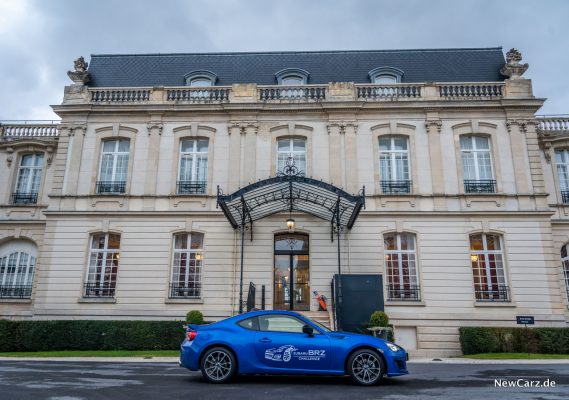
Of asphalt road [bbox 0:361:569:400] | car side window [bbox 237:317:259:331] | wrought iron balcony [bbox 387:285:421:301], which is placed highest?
wrought iron balcony [bbox 387:285:421:301]

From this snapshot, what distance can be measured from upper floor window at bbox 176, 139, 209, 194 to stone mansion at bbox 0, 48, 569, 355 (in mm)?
78

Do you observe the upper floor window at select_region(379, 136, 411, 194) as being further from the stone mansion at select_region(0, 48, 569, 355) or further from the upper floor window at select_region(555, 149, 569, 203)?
the upper floor window at select_region(555, 149, 569, 203)

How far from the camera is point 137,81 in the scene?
69.4ft

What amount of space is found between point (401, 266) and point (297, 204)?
15.8ft

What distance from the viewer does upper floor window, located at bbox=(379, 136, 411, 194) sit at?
17.8 metres

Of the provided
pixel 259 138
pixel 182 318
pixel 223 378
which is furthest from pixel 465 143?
pixel 223 378

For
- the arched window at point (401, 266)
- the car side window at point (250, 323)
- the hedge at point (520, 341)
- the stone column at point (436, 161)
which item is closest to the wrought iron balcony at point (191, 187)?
the arched window at point (401, 266)

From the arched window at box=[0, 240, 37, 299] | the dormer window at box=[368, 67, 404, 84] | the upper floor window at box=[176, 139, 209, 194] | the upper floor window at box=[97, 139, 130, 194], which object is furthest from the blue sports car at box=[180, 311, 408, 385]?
the dormer window at box=[368, 67, 404, 84]

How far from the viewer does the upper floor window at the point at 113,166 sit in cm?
1820

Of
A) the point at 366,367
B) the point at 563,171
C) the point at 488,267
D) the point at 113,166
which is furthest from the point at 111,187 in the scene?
the point at 563,171

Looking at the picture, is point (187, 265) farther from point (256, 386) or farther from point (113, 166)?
point (256, 386)

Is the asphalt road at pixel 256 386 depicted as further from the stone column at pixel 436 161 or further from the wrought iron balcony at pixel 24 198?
the wrought iron balcony at pixel 24 198

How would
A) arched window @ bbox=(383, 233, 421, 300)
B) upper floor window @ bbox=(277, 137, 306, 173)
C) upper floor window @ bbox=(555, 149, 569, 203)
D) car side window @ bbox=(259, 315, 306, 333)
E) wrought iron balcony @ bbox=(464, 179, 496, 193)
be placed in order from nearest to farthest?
1. car side window @ bbox=(259, 315, 306, 333)
2. arched window @ bbox=(383, 233, 421, 300)
3. wrought iron balcony @ bbox=(464, 179, 496, 193)
4. upper floor window @ bbox=(277, 137, 306, 173)
5. upper floor window @ bbox=(555, 149, 569, 203)

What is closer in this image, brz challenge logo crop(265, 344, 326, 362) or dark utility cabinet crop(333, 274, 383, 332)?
brz challenge logo crop(265, 344, 326, 362)
